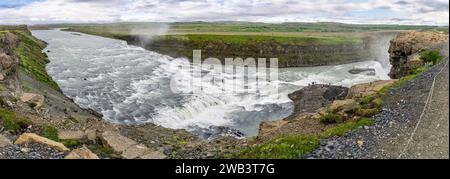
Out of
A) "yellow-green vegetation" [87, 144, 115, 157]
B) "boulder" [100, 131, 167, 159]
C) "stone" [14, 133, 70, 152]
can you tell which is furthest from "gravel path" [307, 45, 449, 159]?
"stone" [14, 133, 70, 152]

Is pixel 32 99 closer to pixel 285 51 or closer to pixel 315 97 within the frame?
pixel 315 97

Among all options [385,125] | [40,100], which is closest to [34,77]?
[40,100]

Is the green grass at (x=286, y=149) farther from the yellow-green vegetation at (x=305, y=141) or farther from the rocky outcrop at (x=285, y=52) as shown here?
the rocky outcrop at (x=285, y=52)

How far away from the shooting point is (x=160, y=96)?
39.8m

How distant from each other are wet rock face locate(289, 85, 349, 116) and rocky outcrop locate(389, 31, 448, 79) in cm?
507

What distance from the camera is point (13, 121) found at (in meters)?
19.0

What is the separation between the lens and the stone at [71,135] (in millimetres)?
18422

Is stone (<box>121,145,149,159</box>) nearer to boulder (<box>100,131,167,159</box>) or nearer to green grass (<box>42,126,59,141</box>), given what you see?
boulder (<box>100,131,167,159</box>)

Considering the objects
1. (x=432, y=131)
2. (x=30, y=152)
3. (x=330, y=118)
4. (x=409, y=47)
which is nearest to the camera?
(x=432, y=131)

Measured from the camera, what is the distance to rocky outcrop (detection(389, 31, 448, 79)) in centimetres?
3259

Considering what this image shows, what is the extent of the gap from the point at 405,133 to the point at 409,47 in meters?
25.0

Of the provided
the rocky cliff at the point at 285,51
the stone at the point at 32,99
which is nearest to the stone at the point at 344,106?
the stone at the point at 32,99

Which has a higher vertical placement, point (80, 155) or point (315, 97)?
point (80, 155)

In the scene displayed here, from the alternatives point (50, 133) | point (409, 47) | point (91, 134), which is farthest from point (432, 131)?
point (409, 47)
